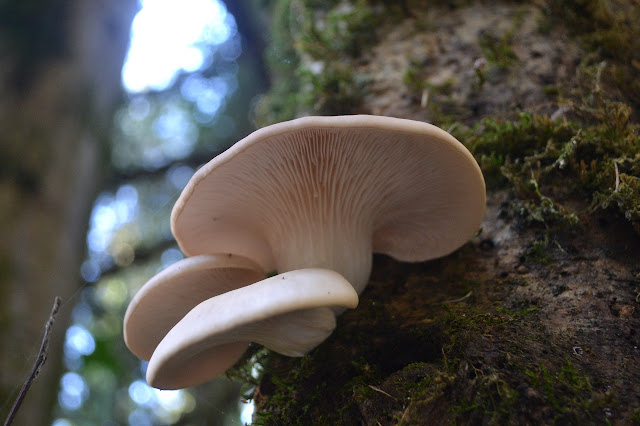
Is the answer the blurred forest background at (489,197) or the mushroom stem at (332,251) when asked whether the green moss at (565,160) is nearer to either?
the blurred forest background at (489,197)

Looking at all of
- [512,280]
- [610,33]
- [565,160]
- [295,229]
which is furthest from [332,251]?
[610,33]

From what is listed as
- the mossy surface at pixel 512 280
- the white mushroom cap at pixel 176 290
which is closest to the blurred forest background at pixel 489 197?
the mossy surface at pixel 512 280

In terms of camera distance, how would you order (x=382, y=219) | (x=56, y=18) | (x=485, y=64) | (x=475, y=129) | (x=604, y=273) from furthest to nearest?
(x=56, y=18) → (x=485, y=64) → (x=475, y=129) → (x=382, y=219) → (x=604, y=273)

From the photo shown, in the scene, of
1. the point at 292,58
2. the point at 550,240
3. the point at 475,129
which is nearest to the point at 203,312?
the point at 550,240

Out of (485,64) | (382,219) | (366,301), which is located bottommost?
(366,301)

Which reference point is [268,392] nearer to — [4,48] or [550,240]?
[550,240]
